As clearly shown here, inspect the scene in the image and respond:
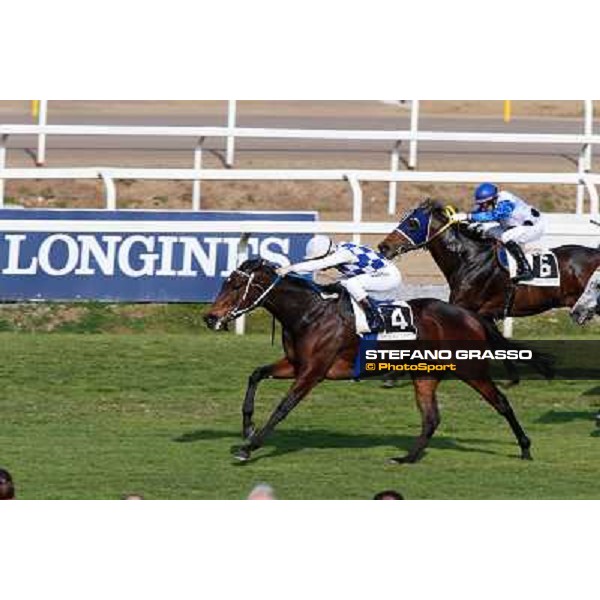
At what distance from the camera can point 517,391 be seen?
17.8 metres

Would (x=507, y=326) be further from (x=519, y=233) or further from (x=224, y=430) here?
(x=224, y=430)

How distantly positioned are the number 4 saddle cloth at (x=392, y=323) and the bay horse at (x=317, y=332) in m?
0.05

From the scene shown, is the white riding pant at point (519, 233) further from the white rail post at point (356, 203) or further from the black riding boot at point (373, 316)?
the black riding boot at point (373, 316)

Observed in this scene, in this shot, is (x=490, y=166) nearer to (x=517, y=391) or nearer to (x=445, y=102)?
(x=445, y=102)

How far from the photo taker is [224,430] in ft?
52.9

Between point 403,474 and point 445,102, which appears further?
point 445,102

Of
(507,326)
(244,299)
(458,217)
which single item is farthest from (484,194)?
(244,299)

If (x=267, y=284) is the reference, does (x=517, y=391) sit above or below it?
below

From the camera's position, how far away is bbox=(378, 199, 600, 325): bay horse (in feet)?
57.3

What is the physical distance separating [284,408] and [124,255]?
526 centimetres

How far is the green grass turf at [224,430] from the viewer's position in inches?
557

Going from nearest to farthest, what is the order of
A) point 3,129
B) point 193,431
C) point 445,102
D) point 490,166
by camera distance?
point 193,431 < point 3,129 < point 490,166 < point 445,102
